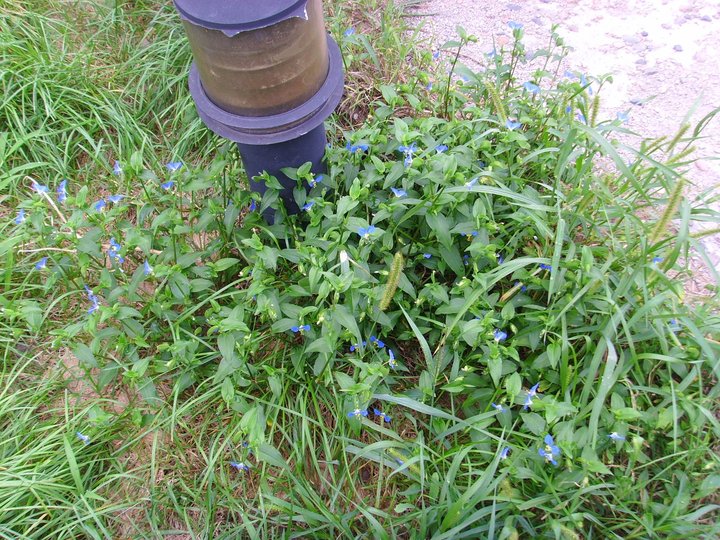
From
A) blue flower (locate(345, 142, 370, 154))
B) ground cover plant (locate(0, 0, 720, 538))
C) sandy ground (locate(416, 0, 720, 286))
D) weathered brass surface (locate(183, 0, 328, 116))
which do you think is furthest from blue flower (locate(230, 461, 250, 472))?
sandy ground (locate(416, 0, 720, 286))

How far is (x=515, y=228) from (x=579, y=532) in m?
1.10

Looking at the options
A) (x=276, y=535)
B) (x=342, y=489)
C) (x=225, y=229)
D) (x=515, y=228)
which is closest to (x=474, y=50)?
(x=515, y=228)

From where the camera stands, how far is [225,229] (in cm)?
228

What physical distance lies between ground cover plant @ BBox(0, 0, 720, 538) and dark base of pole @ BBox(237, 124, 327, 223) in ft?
0.27

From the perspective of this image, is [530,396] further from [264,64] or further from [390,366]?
[264,64]

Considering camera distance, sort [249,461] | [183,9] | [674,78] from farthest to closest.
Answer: [674,78], [249,461], [183,9]

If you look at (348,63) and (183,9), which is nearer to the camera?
(183,9)

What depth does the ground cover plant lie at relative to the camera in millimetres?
1761

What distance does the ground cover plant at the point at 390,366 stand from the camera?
1.76 metres

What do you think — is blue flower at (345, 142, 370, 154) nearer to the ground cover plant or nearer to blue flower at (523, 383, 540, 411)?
the ground cover plant

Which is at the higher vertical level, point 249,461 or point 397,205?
point 397,205

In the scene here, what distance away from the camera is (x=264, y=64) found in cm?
167

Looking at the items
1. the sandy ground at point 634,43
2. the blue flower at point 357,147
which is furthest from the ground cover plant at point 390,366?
the sandy ground at point 634,43

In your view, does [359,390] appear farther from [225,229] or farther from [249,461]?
[225,229]
